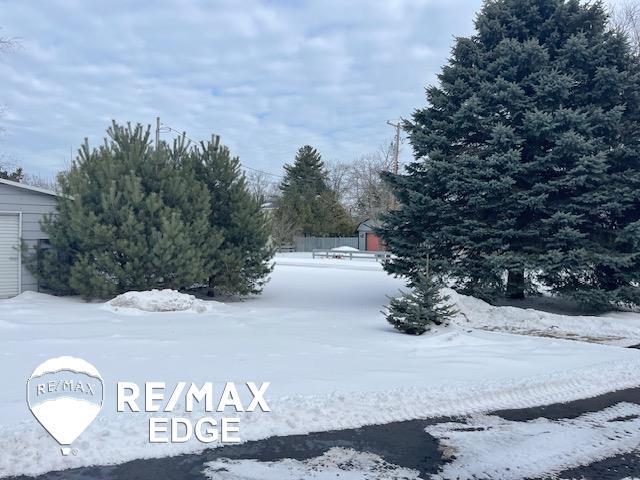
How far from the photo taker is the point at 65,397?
505cm

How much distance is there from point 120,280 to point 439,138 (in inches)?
332

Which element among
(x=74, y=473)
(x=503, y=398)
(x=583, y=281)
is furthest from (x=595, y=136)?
(x=74, y=473)

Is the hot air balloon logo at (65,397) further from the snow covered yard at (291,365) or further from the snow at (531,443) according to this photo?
the snow at (531,443)

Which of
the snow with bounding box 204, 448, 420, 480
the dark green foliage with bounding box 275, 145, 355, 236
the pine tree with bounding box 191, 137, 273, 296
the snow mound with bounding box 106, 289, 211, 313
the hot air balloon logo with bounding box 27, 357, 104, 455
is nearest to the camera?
the snow with bounding box 204, 448, 420, 480

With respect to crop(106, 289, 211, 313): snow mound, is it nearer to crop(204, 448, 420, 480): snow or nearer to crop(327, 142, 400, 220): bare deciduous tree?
crop(204, 448, 420, 480): snow

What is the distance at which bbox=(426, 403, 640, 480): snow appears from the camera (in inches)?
161

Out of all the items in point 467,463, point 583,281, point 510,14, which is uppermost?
point 510,14

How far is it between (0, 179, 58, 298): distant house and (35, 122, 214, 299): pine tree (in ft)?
1.68

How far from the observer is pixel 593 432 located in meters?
4.91

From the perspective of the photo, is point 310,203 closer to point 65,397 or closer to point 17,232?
point 17,232

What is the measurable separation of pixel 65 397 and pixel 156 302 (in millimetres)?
6679

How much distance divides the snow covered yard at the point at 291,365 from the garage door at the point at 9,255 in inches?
70.4

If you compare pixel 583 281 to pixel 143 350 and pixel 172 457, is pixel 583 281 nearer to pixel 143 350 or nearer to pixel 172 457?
pixel 143 350

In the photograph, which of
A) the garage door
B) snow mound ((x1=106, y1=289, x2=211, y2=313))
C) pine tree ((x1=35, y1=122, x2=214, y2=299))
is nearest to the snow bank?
snow mound ((x1=106, y1=289, x2=211, y2=313))
